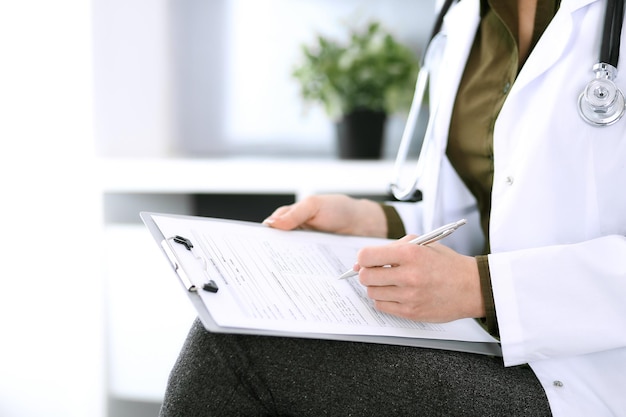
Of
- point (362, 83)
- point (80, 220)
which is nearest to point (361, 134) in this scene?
point (362, 83)

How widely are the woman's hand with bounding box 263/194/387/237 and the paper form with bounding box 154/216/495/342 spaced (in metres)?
0.03

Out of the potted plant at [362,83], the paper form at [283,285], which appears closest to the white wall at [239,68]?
the potted plant at [362,83]

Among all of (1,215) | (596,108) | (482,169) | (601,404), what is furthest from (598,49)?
(1,215)

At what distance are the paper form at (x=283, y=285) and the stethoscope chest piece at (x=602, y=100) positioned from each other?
271mm

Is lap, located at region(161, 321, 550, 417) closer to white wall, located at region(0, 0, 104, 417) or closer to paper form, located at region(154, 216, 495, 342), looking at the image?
paper form, located at region(154, 216, 495, 342)

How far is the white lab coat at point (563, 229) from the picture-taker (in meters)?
0.71

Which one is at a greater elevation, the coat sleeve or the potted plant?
the potted plant

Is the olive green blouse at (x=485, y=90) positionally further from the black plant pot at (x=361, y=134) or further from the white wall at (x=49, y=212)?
the white wall at (x=49, y=212)

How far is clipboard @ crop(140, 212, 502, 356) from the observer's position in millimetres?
635

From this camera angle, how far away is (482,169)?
96cm

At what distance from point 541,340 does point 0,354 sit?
52.3 inches

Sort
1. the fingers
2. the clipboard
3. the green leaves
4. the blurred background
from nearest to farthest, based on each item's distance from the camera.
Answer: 1. the clipboard
2. the fingers
3. the blurred background
4. the green leaves

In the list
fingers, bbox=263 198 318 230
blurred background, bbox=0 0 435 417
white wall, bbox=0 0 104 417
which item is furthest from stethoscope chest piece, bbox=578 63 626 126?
white wall, bbox=0 0 104 417

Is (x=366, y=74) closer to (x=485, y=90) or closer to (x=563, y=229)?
(x=485, y=90)
